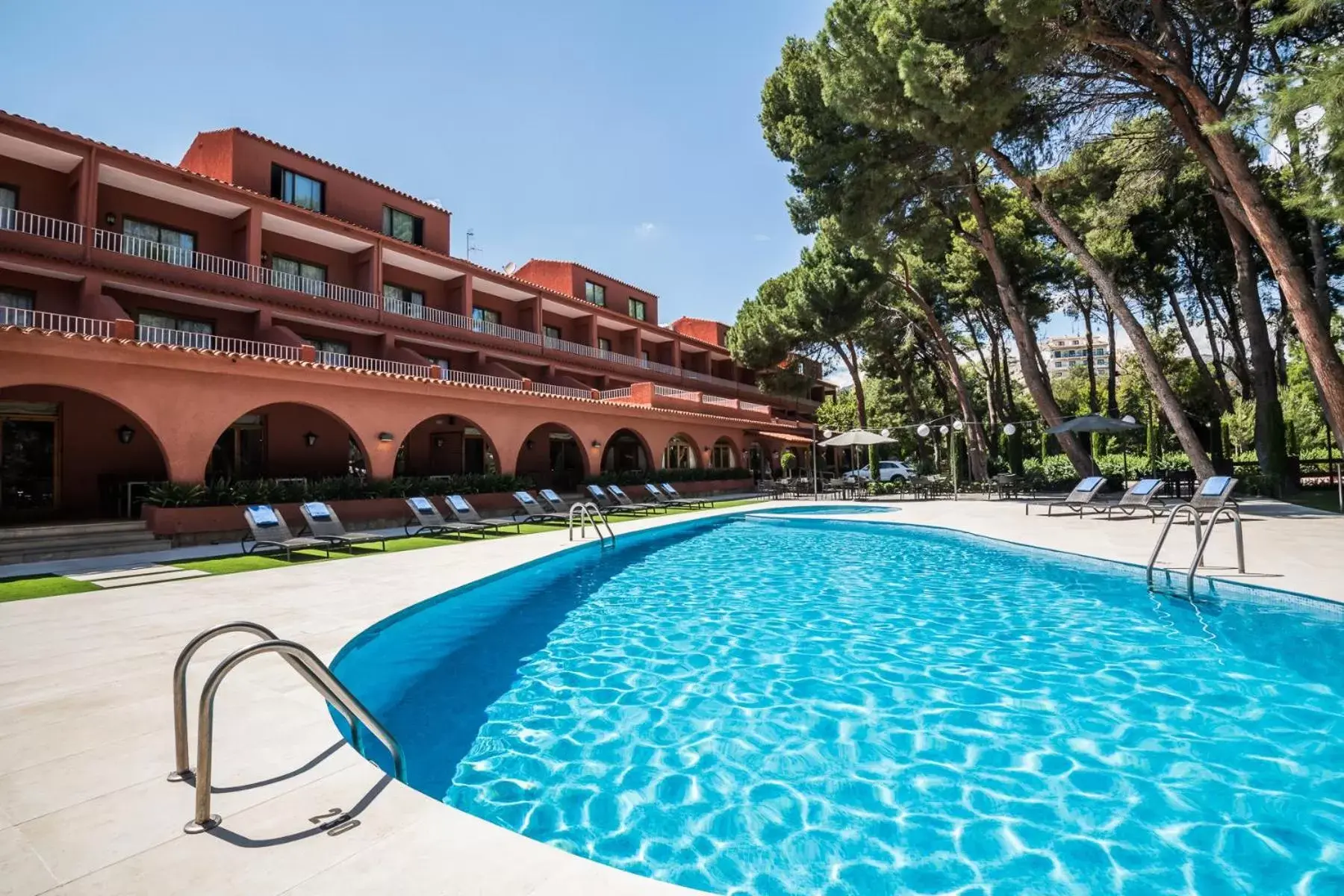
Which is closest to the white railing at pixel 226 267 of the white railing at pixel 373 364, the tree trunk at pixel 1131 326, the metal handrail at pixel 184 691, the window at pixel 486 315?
the white railing at pixel 373 364

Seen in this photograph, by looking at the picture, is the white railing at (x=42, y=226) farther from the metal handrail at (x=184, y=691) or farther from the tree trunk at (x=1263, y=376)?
the tree trunk at (x=1263, y=376)

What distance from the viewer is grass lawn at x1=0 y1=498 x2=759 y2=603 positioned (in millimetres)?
7930

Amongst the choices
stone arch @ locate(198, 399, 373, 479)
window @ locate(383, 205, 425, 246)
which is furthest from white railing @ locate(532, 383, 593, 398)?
window @ locate(383, 205, 425, 246)

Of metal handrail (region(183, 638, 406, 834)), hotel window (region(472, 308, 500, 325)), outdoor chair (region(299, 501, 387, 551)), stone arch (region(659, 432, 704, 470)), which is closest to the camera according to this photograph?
metal handrail (region(183, 638, 406, 834))

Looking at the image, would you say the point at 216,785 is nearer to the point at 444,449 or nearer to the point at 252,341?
the point at 252,341

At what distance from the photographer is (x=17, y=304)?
14234mm

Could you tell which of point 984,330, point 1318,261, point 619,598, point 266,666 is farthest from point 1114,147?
point 266,666

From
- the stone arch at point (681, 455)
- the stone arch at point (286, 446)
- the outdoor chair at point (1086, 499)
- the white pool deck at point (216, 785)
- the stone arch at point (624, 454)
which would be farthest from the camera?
the stone arch at point (624, 454)

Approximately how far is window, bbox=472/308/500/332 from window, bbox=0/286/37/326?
507 inches

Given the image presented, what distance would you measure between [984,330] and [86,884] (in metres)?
36.8

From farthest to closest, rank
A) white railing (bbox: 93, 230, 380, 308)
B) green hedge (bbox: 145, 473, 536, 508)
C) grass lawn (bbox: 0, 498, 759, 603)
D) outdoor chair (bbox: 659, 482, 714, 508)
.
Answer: outdoor chair (bbox: 659, 482, 714, 508)
white railing (bbox: 93, 230, 380, 308)
green hedge (bbox: 145, 473, 536, 508)
grass lawn (bbox: 0, 498, 759, 603)

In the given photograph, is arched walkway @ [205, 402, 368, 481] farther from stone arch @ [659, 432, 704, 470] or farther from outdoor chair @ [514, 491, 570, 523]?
stone arch @ [659, 432, 704, 470]

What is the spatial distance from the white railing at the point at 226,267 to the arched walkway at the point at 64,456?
3887 mm

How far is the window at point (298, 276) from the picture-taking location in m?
18.6
